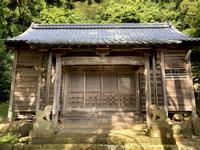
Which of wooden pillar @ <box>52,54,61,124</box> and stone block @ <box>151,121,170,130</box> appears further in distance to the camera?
wooden pillar @ <box>52,54,61,124</box>

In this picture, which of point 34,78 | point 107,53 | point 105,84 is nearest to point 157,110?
point 107,53

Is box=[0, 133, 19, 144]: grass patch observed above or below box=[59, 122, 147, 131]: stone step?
below

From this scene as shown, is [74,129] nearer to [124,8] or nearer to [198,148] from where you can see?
[198,148]

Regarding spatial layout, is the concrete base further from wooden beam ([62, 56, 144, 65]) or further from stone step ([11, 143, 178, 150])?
wooden beam ([62, 56, 144, 65])

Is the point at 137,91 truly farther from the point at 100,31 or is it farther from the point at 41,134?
the point at 41,134

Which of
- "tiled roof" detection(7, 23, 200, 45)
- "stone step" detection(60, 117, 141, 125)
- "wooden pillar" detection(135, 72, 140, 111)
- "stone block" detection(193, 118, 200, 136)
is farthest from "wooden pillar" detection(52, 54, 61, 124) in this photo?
"stone block" detection(193, 118, 200, 136)

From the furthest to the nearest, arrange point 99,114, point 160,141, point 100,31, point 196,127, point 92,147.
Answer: point 100,31
point 99,114
point 196,127
point 160,141
point 92,147

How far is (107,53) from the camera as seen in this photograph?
1102 centimetres

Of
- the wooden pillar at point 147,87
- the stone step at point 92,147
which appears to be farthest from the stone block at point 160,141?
the wooden pillar at point 147,87

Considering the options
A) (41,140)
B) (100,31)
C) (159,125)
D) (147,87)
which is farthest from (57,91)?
(100,31)

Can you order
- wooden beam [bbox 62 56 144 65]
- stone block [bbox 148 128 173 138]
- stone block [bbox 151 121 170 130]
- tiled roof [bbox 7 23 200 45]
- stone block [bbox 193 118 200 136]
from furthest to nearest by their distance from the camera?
tiled roof [bbox 7 23 200 45] → wooden beam [bbox 62 56 144 65] → stone block [bbox 193 118 200 136] → stone block [bbox 151 121 170 130] → stone block [bbox 148 128 173 138]

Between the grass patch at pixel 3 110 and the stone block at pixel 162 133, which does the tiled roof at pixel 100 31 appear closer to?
the grass patch at pixel 3 110

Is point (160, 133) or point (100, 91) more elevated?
point (100, 91)

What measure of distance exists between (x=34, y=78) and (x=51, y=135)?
5.47 m
